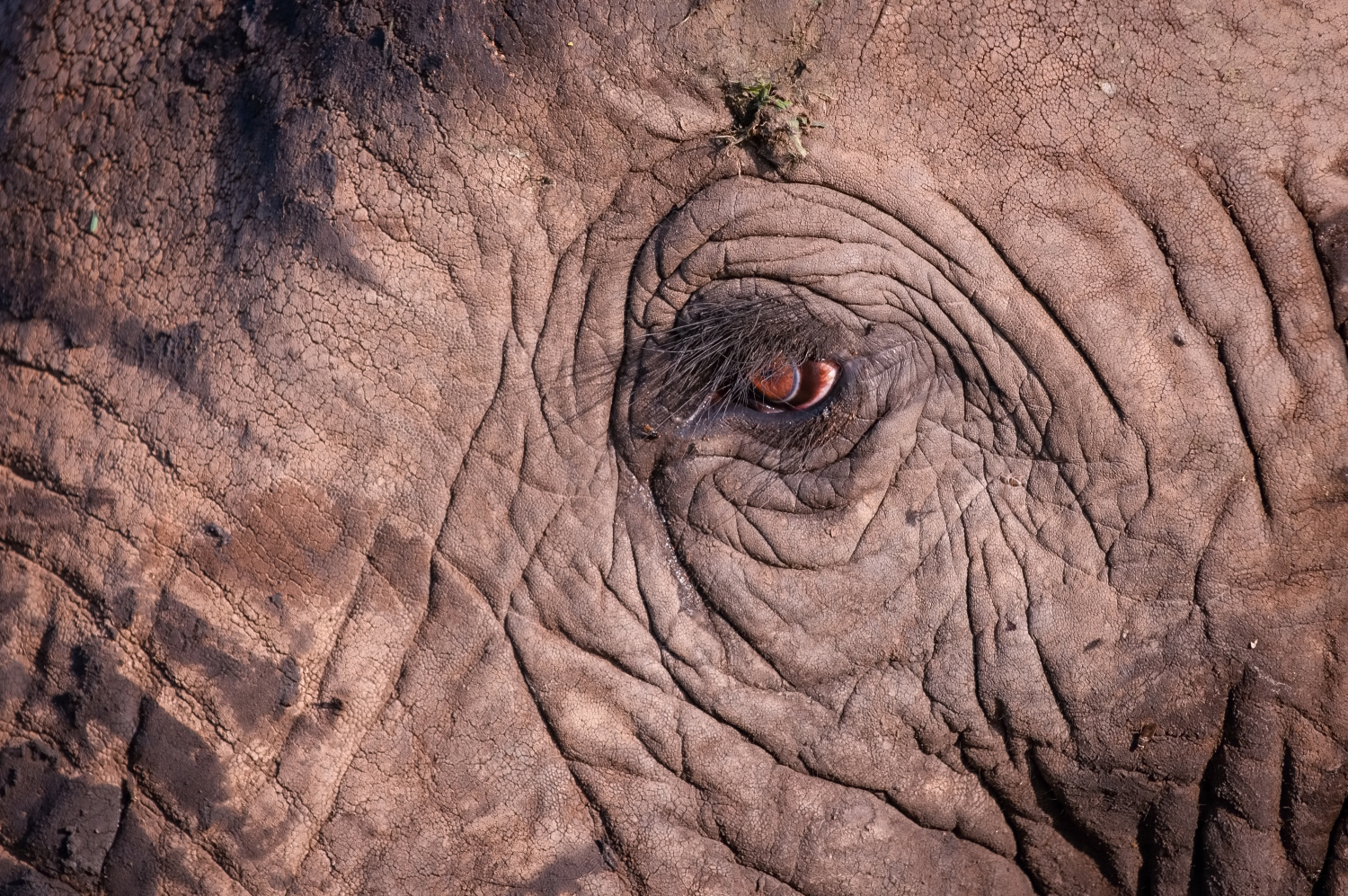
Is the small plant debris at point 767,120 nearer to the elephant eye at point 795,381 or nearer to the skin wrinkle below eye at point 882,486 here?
the skin wrinkle below eye at point 882,486

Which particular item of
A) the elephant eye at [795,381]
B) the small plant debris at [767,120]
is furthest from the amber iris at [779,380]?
the small plant debris at [767,120]

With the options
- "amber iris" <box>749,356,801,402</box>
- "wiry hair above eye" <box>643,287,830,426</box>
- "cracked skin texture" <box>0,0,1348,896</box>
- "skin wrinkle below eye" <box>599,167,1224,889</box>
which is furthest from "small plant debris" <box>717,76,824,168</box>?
"amber iris" <box>749,356,801,402</box>

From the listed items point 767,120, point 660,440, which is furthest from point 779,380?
point 767,120

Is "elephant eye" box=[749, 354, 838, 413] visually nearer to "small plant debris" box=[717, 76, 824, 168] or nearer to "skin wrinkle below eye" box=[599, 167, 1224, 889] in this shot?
"skin wrinkle below eye" box=[599, 167, 1224, 889]

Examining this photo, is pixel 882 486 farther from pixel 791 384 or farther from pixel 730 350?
pixel 730 350

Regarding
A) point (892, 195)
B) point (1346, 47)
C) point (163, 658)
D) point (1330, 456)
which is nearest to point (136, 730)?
point (163, 658)

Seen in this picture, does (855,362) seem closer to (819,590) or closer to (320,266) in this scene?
Answer: (819,590)
